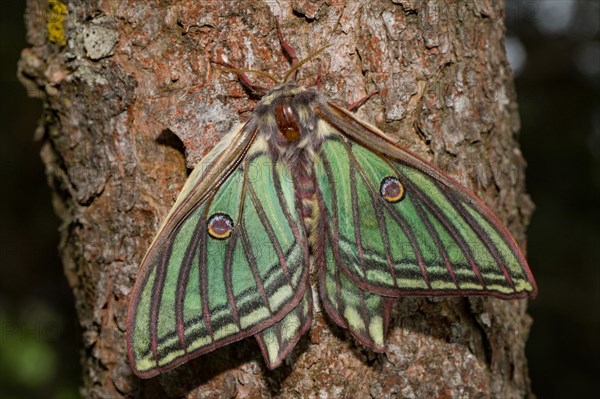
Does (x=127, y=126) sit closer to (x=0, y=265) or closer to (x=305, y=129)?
(x=305, y=129)

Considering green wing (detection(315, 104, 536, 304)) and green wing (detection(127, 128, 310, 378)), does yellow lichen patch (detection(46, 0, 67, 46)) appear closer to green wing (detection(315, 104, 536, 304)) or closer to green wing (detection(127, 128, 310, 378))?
green wing (detection(127, 128, 310, 378))

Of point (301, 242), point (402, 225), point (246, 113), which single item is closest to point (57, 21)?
point (246, 113)

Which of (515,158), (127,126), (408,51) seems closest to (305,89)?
(408,51)

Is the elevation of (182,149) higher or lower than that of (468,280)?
higher

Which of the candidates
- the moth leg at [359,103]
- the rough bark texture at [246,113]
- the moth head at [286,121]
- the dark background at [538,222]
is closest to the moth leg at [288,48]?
the rough bark texture at [246,113]

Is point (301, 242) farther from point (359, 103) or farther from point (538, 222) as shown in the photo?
point (538, 222)

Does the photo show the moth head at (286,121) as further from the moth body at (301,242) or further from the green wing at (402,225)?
the green wing at (402,225)
